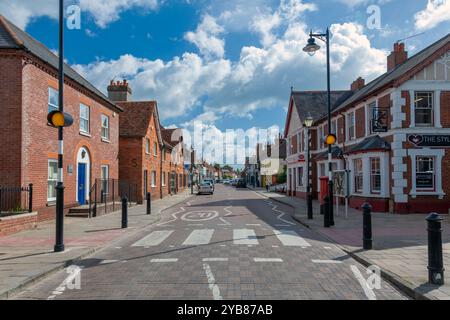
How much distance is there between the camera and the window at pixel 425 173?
664 inches

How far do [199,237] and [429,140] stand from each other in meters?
13.2

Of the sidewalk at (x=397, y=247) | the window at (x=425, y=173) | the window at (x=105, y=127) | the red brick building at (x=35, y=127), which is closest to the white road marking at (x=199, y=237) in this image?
the sidewalk at (x=397, y=247)

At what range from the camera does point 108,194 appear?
20359 mm

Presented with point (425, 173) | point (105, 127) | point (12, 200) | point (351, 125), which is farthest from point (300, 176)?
point (12, 200)

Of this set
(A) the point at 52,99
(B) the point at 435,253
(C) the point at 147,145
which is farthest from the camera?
(C) the point at 147,145

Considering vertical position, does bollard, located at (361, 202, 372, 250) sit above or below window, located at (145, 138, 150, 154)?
below

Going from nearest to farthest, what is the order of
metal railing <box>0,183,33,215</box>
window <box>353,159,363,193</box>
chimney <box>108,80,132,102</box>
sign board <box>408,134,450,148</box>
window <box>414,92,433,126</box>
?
metal railing <box>0,183,33,215</box>, sign board <box>408,134,450,148</box>, window <box>414,92,433,126</box>, window <box>353,159,363,193</box>, chimney <box>108,80,132,102</box>

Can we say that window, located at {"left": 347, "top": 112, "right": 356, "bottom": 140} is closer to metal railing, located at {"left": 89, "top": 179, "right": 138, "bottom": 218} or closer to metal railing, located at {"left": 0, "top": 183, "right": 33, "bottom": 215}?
metal railing, located at {"left": 89, "top": 179, "right": 138, "bottom": 218}

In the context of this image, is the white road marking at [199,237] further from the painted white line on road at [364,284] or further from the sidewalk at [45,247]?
the painted white line on road at [364,284]

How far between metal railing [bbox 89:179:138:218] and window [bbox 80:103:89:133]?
2930 mm

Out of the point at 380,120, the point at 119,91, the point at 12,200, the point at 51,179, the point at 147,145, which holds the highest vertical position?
the point at 119,91

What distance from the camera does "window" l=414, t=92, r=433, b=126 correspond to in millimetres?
17172

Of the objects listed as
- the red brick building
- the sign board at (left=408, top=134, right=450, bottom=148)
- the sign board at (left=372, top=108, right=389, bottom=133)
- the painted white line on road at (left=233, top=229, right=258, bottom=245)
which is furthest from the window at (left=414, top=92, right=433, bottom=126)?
the red brick building

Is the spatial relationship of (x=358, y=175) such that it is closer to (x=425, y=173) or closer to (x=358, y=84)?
(x=425, y=173)
